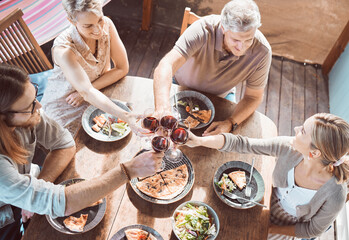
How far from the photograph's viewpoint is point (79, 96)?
2.19 meters

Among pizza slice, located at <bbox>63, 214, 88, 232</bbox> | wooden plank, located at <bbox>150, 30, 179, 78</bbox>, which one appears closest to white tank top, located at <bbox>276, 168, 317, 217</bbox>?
pizza slice, located at <bbox>63, 214, 88, 232</bbox>

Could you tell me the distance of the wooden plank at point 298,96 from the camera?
3475 millimetres

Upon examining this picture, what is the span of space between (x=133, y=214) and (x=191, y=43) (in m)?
1.17

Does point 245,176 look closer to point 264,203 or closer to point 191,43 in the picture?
point 264,203

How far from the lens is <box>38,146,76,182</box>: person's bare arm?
165 cm

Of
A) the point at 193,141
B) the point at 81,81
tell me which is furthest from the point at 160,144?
the point at 81,81

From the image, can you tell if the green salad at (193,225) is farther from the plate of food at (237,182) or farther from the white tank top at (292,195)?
the white tank top at (292,195)

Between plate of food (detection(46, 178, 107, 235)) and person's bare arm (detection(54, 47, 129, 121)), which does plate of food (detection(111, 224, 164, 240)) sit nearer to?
plate of food (detection(46, 178, 107, 235))

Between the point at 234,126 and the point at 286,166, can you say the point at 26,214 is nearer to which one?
the point at 234,126

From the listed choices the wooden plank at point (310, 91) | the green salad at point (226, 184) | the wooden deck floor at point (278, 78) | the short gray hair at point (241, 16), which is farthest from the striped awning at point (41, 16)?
the wooden plank at point (310, 91)

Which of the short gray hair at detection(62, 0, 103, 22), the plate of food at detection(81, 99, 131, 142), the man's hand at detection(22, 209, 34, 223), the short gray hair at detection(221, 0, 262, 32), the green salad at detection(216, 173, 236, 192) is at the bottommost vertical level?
the man's hand at detection(22, 209, 34, 223)

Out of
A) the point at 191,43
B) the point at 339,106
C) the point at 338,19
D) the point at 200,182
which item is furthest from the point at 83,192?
the point at 338,19

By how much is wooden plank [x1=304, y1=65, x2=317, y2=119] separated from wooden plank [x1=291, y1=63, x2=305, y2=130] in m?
0.05

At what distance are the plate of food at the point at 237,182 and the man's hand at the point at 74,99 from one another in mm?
1113
